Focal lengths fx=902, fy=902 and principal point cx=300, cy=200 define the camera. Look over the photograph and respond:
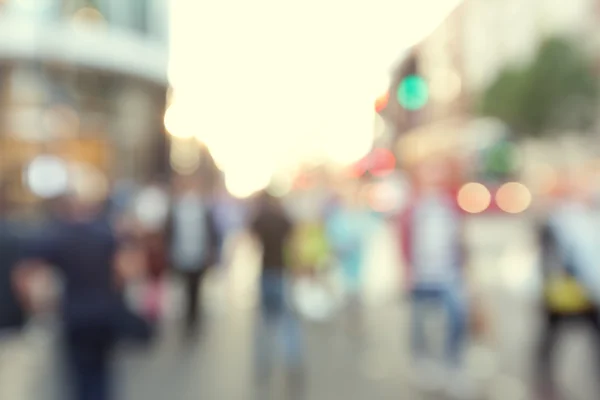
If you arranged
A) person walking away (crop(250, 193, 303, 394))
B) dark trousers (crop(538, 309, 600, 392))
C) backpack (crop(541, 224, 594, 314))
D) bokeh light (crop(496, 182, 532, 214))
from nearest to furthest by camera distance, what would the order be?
backpack (crop(541, 224, 594, 314)), dark trousers (crop(538, 309, 600, 392)), person walking away (crop(250, 193, 303, 394)), bokeh light (crop(496, 182, 532, 214))

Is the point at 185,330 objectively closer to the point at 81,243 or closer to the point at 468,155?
the point at 81,243

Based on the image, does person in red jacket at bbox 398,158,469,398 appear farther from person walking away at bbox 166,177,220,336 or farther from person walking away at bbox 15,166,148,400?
person walking away at bbox 15,166,148,400

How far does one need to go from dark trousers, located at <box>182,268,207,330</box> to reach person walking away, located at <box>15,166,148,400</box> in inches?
181

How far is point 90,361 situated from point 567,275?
3802 millimetres

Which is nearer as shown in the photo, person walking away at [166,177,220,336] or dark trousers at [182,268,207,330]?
person walking away at [166,177,220,336]

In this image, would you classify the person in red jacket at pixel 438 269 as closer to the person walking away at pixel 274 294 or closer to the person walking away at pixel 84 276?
the person walking away at pixel 274 294

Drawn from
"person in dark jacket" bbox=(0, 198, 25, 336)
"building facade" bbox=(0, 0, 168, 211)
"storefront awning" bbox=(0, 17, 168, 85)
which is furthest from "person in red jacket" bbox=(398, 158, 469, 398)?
"storefront awning" bbox=(0, 17, 168, 85)

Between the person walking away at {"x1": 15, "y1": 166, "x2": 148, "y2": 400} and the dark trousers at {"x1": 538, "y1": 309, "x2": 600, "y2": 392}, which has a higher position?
the person walking away at {"x1": 15, "y1": 166, "x2": 148, "y2": 400}

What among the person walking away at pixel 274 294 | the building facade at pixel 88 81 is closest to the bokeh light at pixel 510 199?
the building facade at pixel 88 81

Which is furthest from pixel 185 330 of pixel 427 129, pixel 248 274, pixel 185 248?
pixel 248 274

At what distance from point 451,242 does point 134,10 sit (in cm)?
2735

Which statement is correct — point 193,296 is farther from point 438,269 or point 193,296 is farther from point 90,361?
point 90,361

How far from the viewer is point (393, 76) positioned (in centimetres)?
768

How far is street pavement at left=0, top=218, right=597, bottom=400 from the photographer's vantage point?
6980mm
